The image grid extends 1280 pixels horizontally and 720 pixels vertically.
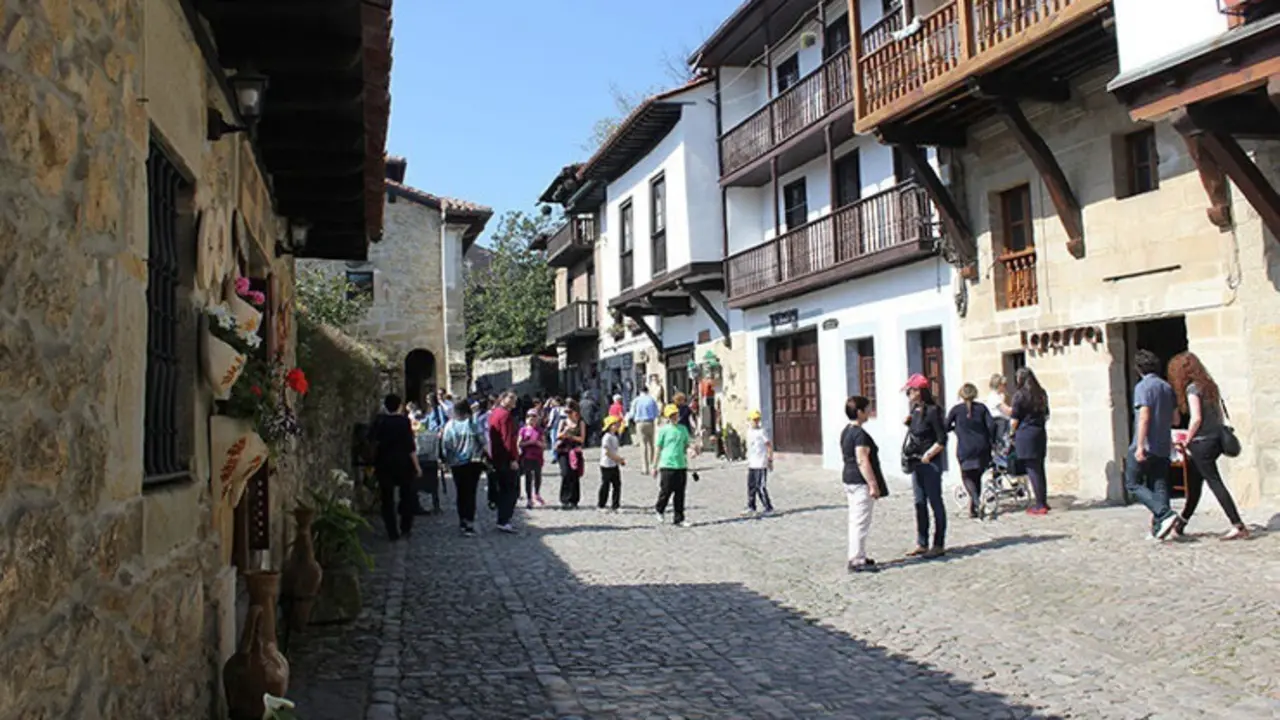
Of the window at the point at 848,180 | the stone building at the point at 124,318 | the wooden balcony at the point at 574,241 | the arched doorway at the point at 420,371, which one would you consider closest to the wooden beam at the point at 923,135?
the window at the point at 848,180

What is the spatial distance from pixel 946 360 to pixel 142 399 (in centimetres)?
1366

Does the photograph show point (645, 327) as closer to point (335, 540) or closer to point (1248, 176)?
point (1248, 176)

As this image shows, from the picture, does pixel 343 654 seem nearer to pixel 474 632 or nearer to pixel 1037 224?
pixel 474 632

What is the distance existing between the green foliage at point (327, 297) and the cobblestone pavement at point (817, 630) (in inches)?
569

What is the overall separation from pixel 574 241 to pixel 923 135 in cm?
2021

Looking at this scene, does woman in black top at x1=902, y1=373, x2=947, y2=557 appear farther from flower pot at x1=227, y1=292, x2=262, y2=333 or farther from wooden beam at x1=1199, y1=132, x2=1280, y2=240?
flower pot at x1=227, y1=292, x2=262, y2=333

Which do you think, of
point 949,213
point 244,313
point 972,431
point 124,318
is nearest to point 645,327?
point 949,213

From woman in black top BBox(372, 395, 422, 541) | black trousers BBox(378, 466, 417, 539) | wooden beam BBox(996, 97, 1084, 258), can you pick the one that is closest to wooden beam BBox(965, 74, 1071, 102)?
wooden beam BBox(996, 97, 1084, 258)

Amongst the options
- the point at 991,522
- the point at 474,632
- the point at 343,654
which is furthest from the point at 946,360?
the point at 343,654

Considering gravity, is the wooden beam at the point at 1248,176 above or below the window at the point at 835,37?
below

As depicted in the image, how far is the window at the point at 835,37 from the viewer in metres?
18.8

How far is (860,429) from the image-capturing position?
9.24 meters

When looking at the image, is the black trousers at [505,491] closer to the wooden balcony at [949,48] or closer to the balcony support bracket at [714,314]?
the wooden balcony at [949,48]

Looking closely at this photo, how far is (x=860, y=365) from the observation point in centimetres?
1888
